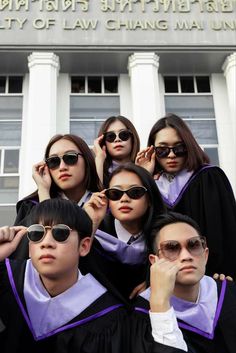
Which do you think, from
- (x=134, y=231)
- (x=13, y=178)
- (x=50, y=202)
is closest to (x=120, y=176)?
(x=134, y=231)

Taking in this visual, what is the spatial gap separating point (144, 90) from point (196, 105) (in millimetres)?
1837

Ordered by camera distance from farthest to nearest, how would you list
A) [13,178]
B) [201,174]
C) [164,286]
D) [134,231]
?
[13,178], [201,174], [134,231], [164,286]

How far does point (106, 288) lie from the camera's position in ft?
6.28

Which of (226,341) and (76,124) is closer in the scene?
(226,341)

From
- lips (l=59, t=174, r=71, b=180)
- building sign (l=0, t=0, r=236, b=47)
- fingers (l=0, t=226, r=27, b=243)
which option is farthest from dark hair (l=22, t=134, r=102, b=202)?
building sign (l=0, t=0, r=236, b=47)

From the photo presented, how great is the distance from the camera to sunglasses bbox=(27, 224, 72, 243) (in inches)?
68.7

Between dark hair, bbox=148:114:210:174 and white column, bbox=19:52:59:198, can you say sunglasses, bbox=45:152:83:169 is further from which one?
white column, bbox=19:52:59:198

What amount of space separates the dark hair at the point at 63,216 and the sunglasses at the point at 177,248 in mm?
362

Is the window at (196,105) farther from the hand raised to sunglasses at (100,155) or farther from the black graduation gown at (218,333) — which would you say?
the black graduation gown at (218,333)

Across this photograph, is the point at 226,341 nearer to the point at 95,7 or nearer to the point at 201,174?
the point at 201,174

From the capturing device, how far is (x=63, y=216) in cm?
185

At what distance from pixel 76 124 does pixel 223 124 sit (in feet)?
14.4

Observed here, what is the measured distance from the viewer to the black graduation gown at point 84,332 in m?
1.69

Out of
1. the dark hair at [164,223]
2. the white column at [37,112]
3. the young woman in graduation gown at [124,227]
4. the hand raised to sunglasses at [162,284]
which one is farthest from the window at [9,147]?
the hand raised to sunglasses at [162,284]
